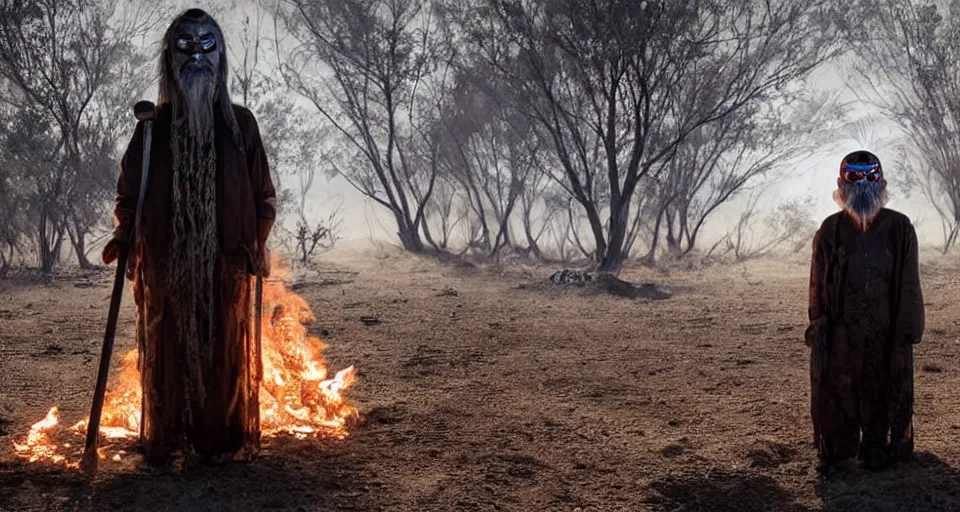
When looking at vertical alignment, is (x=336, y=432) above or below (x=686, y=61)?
below

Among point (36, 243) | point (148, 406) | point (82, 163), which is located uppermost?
point (82, 163)

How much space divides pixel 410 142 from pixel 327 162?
2905 mm

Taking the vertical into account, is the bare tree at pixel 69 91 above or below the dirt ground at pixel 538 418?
above

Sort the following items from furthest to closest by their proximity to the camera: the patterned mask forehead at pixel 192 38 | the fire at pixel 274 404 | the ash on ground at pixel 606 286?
the ash on ground at pixel 606 286
the fire at pixel 274 404
the patterned mask forehead at pixel 192 38

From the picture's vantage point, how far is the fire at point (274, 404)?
3.92 meters

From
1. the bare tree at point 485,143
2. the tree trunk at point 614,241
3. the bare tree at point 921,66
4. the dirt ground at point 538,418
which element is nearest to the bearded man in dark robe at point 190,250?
the dirt ground at point 538,418

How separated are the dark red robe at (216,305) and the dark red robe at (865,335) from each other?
271 cm

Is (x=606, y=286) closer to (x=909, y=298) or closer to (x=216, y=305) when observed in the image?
(x=909, y=298)

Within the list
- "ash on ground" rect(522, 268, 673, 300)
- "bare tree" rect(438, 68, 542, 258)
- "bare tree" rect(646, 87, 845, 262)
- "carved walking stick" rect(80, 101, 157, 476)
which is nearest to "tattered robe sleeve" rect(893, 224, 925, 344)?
"carved walking stick" rect(80, 101, 157, 476)

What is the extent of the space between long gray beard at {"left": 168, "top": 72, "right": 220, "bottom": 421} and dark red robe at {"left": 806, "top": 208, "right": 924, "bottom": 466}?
2.83 m

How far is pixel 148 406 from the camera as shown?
139 inches

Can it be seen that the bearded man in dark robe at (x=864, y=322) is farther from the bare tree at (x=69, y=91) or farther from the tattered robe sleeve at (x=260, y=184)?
the bare tree at (x=69, y=91)

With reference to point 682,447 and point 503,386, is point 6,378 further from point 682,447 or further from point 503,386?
point 682,447

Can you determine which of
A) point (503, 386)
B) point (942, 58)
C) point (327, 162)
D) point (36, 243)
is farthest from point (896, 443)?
point (327, 162)
